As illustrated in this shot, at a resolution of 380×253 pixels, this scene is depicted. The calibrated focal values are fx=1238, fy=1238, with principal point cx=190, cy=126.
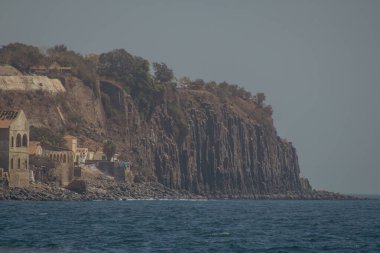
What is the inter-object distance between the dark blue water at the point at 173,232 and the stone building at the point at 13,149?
35569mm

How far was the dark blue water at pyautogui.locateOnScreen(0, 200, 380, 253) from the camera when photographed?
80625 millimetres

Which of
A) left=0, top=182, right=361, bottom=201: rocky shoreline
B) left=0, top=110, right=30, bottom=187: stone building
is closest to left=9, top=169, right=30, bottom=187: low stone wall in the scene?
left=0, top=110, right=30, bottom=187: stone building

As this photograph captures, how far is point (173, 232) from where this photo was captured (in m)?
95.2

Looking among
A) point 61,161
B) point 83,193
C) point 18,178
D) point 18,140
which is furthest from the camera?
point 61,161

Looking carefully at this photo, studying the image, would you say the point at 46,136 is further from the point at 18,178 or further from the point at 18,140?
the point at 18,178

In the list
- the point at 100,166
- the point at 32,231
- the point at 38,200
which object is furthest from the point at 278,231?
the point at 100,166

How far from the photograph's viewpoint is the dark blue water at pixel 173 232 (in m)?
80.6

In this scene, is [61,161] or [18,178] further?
[61,161]

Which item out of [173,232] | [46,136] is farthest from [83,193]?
[173,232]

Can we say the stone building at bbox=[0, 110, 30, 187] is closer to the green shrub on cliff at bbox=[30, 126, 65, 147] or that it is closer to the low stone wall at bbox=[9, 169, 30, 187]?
the low stone wall at bbox=[9, 169, 30, 187]

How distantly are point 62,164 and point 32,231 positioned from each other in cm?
8560

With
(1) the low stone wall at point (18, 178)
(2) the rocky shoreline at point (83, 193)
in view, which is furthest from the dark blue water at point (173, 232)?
(1) the low stone wall at point (18, 178)

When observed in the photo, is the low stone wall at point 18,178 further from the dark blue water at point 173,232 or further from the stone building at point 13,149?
the dark blue water at point 173,232

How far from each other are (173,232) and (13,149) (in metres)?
74.9
